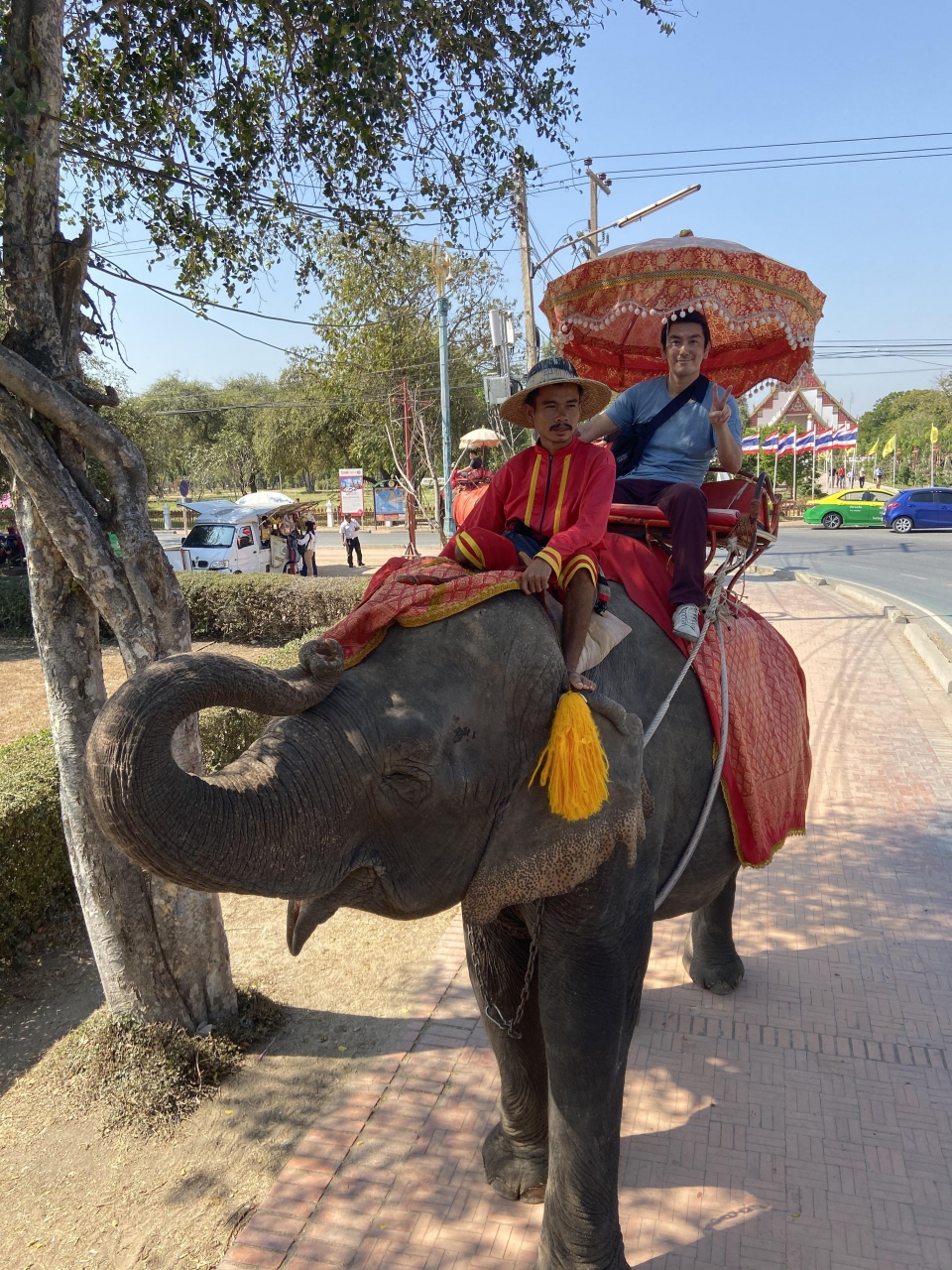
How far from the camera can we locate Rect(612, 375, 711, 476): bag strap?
404cm

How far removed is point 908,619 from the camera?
51.1 feet

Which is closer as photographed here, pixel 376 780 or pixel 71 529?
pixel 376 780

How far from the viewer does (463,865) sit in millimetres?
2297

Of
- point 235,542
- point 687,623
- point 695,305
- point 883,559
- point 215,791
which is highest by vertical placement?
point 695,305

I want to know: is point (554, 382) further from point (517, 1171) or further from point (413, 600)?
point (517, 1171)

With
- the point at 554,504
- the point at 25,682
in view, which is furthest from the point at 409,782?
the point at 25,682

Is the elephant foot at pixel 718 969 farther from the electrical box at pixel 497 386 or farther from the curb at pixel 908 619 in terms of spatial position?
the electrical box at pixel 497 386

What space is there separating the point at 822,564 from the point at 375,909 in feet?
78.6

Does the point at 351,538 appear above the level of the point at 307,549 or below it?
above

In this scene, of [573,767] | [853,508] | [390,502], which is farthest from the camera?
[390,502]

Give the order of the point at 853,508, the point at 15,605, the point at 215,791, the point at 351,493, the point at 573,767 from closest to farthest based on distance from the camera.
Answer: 1. the point at 215,791
2. the point at 573,767
3. the point at 15,605
4. the point at 351,493
5. the point at 853,508

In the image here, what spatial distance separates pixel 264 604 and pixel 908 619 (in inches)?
437

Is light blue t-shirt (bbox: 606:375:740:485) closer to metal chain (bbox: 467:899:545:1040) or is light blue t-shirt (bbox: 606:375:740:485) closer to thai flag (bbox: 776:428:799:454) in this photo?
metal chain (bbox: 467:899:545:1040)

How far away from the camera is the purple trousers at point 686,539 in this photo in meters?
3.41
